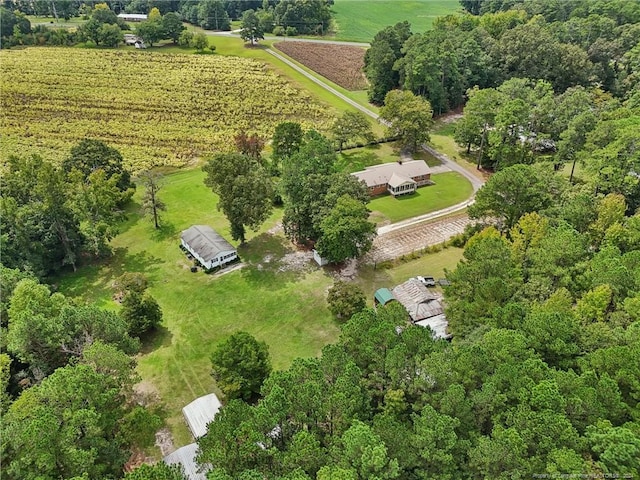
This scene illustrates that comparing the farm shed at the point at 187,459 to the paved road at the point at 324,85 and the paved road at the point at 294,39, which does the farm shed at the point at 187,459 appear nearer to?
the paved road at the point at 324,85

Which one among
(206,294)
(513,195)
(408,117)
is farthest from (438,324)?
(408,117)

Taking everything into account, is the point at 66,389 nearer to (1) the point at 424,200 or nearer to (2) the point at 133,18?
(1) the point at 424,200

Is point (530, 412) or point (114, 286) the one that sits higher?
point (530, 412)

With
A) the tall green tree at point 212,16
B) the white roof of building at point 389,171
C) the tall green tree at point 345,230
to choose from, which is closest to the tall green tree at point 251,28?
the tall green tree at point 212,16

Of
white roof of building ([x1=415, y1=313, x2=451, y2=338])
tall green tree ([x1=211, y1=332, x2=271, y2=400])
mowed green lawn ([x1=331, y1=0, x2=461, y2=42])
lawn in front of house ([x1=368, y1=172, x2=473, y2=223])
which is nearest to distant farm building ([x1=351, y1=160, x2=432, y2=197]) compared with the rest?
lawn in front of house ([x1=368, y1=172, x2=473, y2=223])

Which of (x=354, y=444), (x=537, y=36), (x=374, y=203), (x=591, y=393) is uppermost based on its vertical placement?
(x=537, y=36)

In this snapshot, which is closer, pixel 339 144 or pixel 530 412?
pixel 530 412

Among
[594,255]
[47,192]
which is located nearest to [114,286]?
[47,192]

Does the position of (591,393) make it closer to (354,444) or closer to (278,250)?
(354,444)
